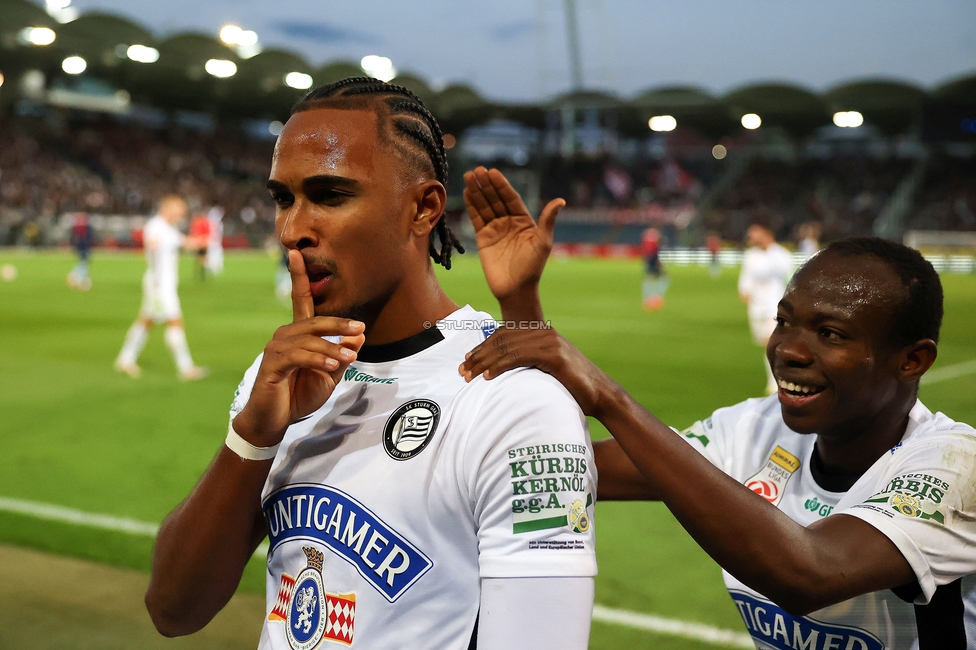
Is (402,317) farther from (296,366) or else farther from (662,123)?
(662,123)

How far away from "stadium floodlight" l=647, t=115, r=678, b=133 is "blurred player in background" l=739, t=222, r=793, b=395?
50284mm

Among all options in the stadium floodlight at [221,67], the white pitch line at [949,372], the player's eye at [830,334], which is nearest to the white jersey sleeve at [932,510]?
the player's eye at [830,334]

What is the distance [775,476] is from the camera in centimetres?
281

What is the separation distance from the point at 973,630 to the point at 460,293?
2148 cm

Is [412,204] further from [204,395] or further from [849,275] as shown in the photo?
[204,395]

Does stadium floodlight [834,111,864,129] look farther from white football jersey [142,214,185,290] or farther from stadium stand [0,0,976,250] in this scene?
white football jersey [142,214,185,290]

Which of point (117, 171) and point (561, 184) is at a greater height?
point (117, 171)

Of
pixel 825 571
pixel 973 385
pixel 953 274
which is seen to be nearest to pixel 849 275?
pixel 825 571

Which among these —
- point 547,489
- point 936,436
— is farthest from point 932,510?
point 547,489

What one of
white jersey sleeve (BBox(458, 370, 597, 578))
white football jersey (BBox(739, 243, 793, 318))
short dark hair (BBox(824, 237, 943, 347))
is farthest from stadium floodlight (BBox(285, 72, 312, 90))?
white jersey sleeve (BBox(458, 370, 597, 578))

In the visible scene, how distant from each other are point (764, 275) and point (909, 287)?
10.2 m

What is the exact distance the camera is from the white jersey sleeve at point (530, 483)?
1.74 metres

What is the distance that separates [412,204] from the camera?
217 centimetres

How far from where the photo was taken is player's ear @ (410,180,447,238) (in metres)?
2.19
